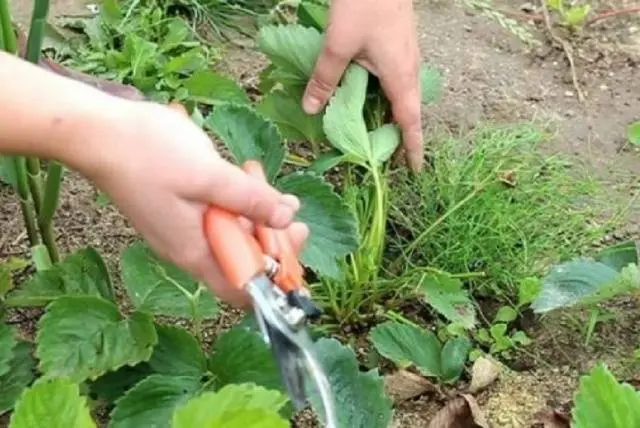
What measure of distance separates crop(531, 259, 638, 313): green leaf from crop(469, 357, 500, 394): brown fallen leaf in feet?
0.26

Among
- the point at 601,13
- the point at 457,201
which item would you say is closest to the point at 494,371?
the point at 457,201

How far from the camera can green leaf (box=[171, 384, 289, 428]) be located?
35.2 inches

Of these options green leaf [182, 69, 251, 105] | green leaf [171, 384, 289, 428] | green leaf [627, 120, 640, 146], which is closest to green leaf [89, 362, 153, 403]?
green leaf [171, 384, 289, 428]

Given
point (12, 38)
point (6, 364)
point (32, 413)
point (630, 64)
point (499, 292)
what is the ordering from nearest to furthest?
point (32, 413)
point (6, 364)
point (12, 38)
point (499, 292)
point (630, 64)

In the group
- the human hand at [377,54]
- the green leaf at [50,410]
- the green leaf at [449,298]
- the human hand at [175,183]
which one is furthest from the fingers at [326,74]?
the green leaf at [50,410]

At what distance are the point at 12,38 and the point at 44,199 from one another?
164 mm

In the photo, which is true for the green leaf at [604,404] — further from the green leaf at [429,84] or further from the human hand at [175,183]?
the green leaf at [429,84]

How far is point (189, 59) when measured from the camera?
1.72m

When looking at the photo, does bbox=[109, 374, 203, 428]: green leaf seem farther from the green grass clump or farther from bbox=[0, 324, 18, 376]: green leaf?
the green grass clump

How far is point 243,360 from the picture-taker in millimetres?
1236

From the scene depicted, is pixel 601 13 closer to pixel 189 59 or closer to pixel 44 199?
pixel 189 59

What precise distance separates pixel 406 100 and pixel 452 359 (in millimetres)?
310

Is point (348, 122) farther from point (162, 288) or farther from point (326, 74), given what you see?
point (162, 288)

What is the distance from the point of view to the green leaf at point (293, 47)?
4.94ft
